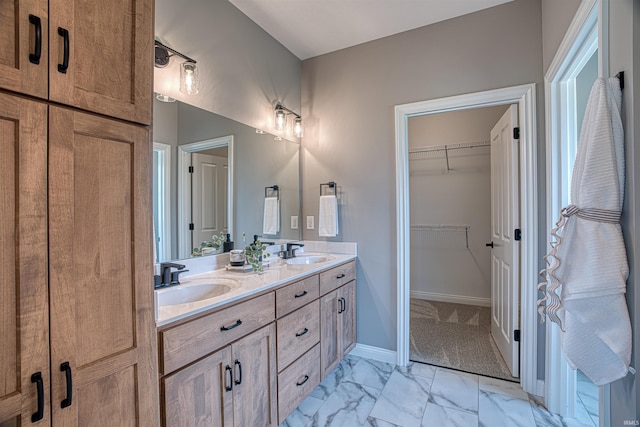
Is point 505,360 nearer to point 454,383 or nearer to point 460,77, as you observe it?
point 454,383

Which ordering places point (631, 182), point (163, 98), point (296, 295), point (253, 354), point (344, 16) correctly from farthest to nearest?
point (344, 16)
point (296, 295)
point (163, 98)
point (253, 354)
point (631, 182)

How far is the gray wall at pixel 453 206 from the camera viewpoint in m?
3.66

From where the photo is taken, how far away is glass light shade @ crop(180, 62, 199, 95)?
175 cm

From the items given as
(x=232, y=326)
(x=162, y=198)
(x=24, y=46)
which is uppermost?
(x=24, y=46)

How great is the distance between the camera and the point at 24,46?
0.70m

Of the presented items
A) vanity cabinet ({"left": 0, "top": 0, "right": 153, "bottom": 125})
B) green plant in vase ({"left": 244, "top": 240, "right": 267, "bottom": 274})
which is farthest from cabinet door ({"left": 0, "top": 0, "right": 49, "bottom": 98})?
green plant in vase ({"left": 244, "top": 240, "right": 267, "bottom": 274})

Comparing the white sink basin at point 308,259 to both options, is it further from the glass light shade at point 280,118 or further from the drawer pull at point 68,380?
the drawer pull at point 68,380

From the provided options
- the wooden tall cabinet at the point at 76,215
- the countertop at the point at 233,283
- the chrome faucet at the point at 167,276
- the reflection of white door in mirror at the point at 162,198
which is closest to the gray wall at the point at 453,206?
the countertop at the point at 233,283

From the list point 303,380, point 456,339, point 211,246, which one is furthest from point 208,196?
point 456,339

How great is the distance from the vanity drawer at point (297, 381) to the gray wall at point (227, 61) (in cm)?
168

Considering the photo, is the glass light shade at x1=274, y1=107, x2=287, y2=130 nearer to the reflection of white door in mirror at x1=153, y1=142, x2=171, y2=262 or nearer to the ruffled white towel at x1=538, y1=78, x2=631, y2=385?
the reflection of white door in mirror at x1=153, y1=142, x2=171, y2=262

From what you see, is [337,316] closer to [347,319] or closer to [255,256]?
[347,319]

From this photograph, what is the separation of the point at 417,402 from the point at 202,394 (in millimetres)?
1427

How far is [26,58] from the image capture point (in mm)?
697
